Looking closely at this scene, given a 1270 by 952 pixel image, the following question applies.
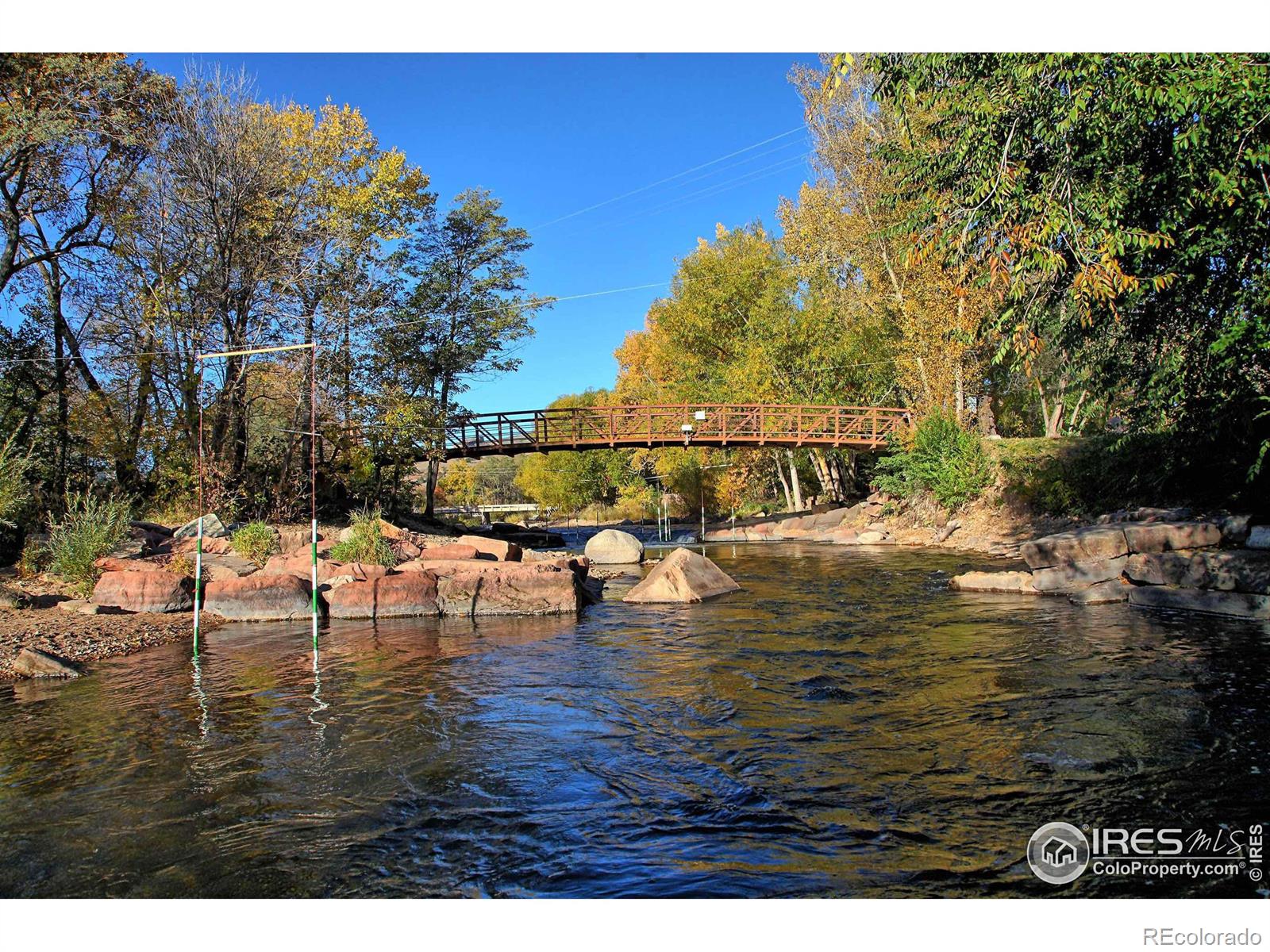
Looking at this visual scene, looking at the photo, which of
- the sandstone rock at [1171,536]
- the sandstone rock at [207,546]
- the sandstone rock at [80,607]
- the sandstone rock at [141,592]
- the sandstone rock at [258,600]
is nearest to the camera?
the sandstone rock at [80,607]

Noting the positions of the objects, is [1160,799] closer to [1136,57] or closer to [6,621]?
[1136,57]

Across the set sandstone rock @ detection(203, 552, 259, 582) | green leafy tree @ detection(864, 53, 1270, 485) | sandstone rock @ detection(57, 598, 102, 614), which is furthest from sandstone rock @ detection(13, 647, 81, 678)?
green leafy tree @ detection(864, 53, 1270, 485)

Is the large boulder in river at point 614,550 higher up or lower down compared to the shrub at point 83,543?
lower down

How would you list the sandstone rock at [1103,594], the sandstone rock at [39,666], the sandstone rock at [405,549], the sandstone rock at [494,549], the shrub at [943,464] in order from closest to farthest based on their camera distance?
the sandstone rock at [39,666], the sandstone rock at [1103,594], the sandstone rock at [405,549], the sandstone rock at [494,549], the shrub at [943,464]

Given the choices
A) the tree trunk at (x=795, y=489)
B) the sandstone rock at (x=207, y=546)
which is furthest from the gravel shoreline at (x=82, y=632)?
the tree trunk at (x=795, y=489)

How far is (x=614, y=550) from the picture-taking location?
2428 centimetres

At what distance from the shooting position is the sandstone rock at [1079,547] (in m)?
13.8

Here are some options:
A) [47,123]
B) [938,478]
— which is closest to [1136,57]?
[47,123]

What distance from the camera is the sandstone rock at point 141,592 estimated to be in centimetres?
1261

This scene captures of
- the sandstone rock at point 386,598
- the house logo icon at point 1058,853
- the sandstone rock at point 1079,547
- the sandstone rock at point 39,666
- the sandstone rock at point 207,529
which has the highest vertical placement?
the sandstone rock at point 207,529

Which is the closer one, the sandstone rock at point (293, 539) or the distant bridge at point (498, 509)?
the sandstone rock at point (293, 539)

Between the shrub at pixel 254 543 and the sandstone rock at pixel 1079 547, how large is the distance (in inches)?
565

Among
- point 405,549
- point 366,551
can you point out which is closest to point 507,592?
point 366,551
